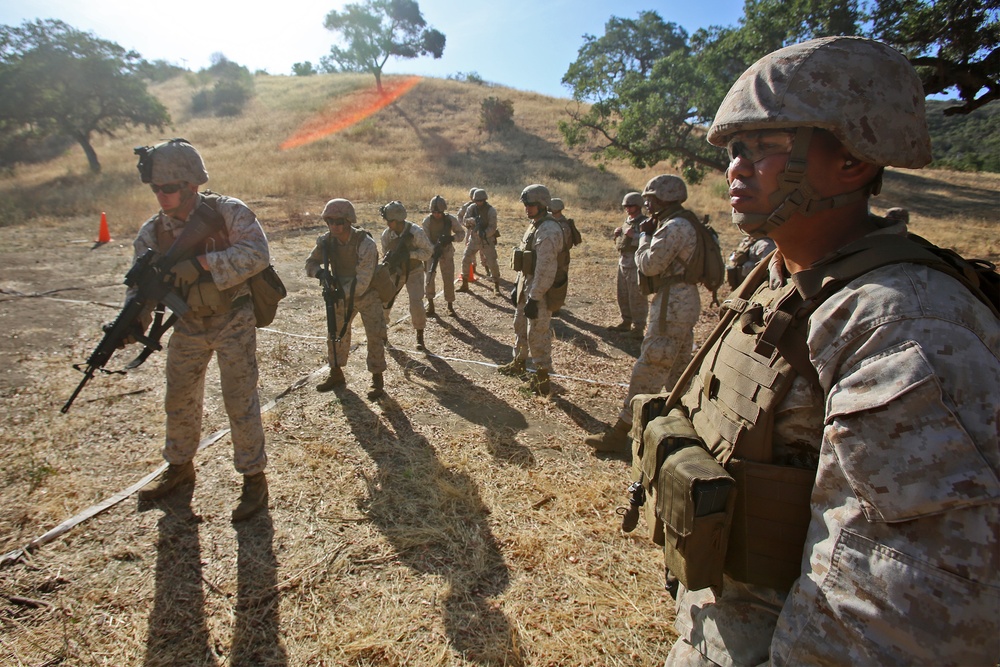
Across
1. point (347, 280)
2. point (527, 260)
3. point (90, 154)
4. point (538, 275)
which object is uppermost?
point (90, 154)

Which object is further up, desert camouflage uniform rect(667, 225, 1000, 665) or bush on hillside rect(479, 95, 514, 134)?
bush on hillside rect(479, 95, 514, 134)

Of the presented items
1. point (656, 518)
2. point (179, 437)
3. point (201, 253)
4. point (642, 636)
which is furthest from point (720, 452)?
point (179, 437)

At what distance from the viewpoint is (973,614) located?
0.93 m

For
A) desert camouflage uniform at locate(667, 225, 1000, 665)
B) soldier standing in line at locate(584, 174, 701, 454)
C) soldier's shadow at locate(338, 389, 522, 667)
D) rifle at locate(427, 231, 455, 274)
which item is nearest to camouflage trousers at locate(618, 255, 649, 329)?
rifle at locate(427, 231, 455, 274)

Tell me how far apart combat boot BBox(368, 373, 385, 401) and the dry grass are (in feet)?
0.46

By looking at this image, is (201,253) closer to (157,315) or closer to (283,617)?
(157,315)

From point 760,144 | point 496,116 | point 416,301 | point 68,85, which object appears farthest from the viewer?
point 496,116

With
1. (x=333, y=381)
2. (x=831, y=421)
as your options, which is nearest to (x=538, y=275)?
(x=333, y=381)

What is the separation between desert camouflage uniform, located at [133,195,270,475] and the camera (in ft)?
10.8

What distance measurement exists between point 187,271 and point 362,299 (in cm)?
252

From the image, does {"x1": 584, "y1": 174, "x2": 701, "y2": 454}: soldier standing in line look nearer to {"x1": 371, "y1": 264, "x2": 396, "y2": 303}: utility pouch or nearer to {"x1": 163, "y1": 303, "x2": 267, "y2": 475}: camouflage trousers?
{"x1": 371, "y1": 264, "x2": 396, "y2": 303}: utility pouch

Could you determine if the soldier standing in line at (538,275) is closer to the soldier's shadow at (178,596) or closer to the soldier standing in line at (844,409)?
the soldier's shadow at (178,596)

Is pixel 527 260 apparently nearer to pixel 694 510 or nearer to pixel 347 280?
pixel 347 280

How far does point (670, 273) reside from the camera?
14.4 feet
